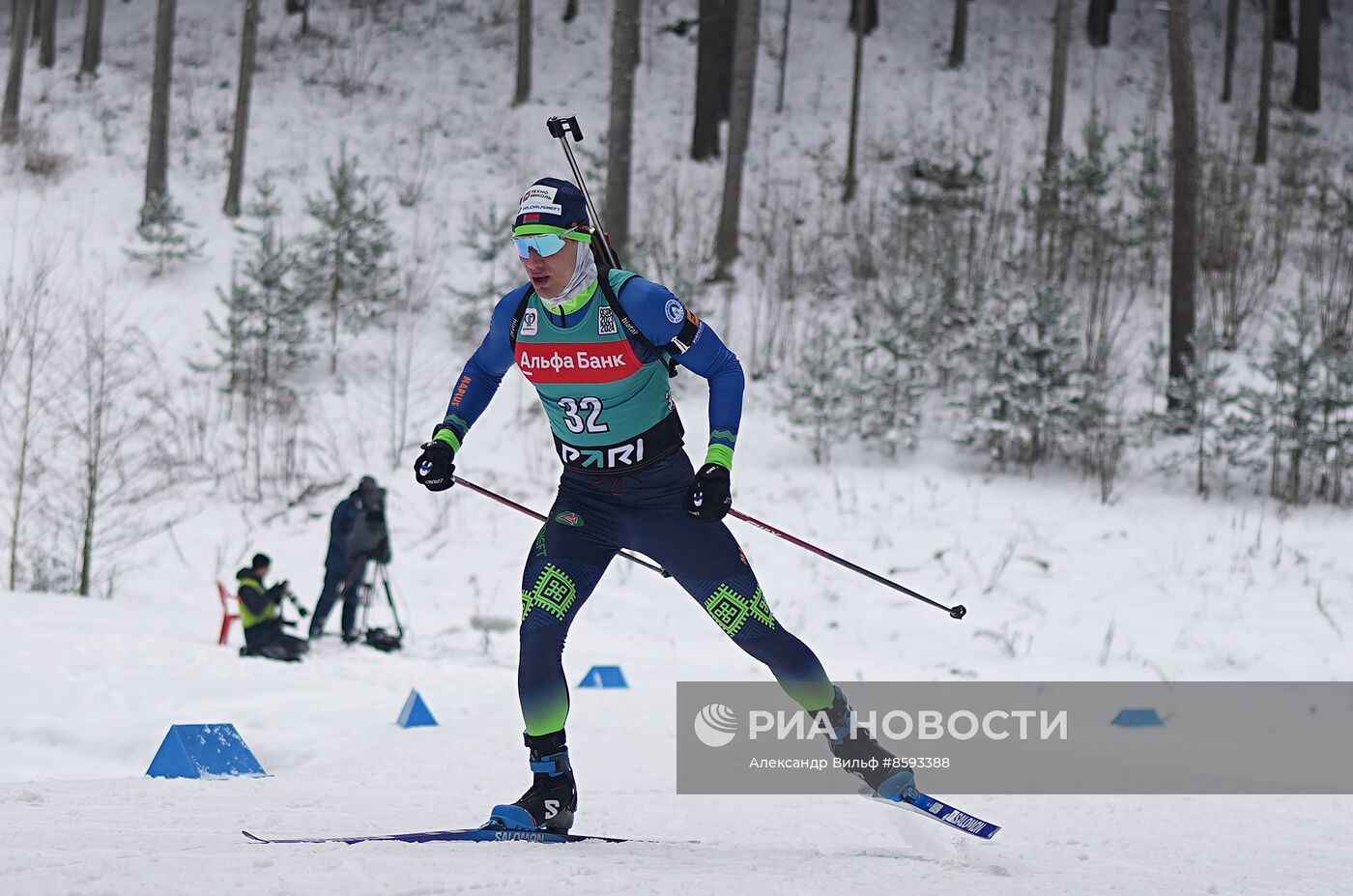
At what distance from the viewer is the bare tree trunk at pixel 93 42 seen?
78.3ft

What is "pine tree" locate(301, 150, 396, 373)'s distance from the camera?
1652cm

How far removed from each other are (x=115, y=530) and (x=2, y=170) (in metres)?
10.1

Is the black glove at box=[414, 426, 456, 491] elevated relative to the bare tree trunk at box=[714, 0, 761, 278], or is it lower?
lower

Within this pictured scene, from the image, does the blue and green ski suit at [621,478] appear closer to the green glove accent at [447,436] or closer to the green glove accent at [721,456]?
the green glove accent at [721,456]

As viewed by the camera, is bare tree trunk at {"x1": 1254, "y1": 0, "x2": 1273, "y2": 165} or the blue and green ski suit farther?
bare tree trunk at {"x1": 1254, "y1": 0, "x2": 1273, "y2": 165}

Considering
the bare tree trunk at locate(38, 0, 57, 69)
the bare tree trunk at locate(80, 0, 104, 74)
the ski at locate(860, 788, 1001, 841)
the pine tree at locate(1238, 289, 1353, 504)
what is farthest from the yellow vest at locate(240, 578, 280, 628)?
the bare tree trunk at locate(38, 0, 57, 69)

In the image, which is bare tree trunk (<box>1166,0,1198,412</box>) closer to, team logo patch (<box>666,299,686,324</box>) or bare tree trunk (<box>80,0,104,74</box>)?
team logo patch (<box>666,299,686,324</box>)

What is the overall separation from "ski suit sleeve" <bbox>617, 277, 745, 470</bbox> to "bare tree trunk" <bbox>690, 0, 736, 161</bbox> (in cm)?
1902

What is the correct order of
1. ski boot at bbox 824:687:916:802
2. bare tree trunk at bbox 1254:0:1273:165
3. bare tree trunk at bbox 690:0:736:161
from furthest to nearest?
1. bare tree trunk at bbox 1254:0:1273:165
2. bare tree trunk at bbox 690:0:736:161
3. ski boot at bbox 824:687:916:802

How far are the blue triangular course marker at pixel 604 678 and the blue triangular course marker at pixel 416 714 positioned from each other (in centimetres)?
162

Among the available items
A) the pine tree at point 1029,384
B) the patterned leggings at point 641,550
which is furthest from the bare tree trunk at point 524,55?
the patterned leggings at point 641,550

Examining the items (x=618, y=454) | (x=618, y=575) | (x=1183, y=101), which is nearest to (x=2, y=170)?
(x=618, y=575)

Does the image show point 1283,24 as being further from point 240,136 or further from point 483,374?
point 483,374

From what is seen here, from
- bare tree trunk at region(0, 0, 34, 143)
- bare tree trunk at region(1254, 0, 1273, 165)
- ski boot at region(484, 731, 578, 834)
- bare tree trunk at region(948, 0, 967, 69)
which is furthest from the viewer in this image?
bare tree trunk at region(948, 0, 967, 69)
